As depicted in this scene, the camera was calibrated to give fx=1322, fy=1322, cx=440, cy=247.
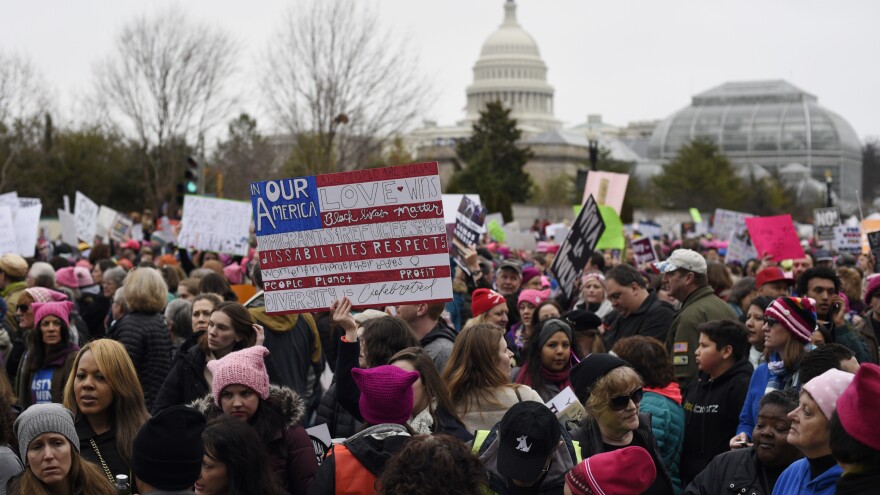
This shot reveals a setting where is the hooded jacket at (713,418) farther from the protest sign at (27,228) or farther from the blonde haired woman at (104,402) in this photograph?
the protest sign at (27,228)

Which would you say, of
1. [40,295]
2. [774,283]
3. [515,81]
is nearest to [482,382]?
[40,295]

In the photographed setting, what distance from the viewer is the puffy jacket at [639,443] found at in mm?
5496

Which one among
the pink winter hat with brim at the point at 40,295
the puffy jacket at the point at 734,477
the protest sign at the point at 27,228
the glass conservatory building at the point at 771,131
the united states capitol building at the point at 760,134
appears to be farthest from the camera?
the glass conservatory building at the point at 771,131

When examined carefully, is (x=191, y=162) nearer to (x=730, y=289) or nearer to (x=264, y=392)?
(x=730, y=289)

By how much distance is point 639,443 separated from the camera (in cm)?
559

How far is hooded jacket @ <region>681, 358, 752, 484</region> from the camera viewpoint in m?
6.79

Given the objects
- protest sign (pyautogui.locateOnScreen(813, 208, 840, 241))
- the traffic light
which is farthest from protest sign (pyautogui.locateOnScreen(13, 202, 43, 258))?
protest sign (pyautogui.locateOnScreen(813, 208, 840, 241))

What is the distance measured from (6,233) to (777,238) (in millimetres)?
8383

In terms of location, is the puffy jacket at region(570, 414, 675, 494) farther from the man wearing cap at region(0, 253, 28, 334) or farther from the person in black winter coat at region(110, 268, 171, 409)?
the man wearing cap at region(0, 253, 28, 334)

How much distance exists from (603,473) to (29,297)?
5501 millimetres

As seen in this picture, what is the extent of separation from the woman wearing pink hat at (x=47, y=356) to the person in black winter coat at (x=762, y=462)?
382 cm

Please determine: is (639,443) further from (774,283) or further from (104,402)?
(774,283)

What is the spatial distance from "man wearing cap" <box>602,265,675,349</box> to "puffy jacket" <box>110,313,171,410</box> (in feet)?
9.89

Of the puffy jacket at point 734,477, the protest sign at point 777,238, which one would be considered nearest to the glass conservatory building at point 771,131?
the protest sign at point 777,238
